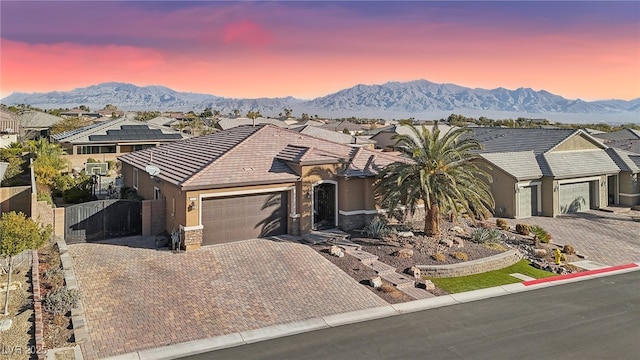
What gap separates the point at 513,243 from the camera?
23.7 meters

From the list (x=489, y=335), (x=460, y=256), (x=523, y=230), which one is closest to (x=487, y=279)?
(x=460, y=256)

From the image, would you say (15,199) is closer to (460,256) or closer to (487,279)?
(460,256)

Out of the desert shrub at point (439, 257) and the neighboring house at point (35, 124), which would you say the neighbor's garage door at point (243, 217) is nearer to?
the desert shrub at point (439, 257)

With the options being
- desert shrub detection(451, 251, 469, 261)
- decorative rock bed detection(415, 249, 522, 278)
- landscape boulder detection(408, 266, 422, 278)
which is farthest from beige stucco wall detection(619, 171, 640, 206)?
landscape boulder detection(408, 266, 422, 278)

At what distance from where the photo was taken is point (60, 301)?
13.5 meters

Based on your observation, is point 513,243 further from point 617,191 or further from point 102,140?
point 102,140

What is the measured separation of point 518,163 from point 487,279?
50.8 ft

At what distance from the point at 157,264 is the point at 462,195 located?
1407 cm

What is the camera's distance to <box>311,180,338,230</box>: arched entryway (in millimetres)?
23969

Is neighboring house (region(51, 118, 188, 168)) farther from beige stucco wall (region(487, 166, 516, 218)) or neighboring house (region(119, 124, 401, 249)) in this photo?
beige stucco wall (region(487, 166, 516, 218))

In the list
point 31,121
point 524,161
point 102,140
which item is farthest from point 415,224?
point 31,121

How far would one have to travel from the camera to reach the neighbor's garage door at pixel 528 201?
30.3 m

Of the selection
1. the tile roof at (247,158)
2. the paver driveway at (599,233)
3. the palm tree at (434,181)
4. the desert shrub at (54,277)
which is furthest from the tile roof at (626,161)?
the desert shrub at (54,277)

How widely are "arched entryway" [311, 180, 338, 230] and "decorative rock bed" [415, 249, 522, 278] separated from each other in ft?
21.1
